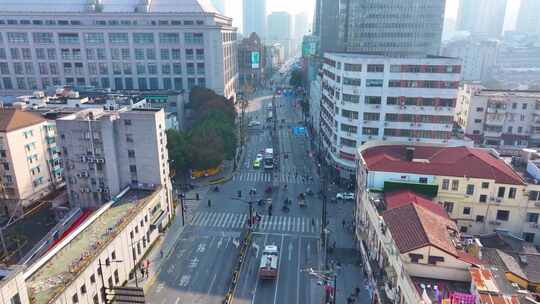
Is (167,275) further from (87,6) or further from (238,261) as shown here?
(87,6)

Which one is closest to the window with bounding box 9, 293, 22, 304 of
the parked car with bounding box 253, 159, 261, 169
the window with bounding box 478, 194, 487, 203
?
the window with bounding box 478, 194, 487, 203

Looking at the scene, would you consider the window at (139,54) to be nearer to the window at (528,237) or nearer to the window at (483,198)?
the window at (483,198)

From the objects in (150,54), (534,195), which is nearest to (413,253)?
(534,195)

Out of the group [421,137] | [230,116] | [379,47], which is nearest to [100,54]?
[230,116]

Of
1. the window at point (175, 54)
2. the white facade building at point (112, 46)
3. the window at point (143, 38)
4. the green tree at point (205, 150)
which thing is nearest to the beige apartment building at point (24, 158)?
the green tree at point (205, 150)

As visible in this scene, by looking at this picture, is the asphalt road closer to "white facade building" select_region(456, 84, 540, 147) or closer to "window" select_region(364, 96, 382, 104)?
"window" select_region(364, 96, 382, 104)
